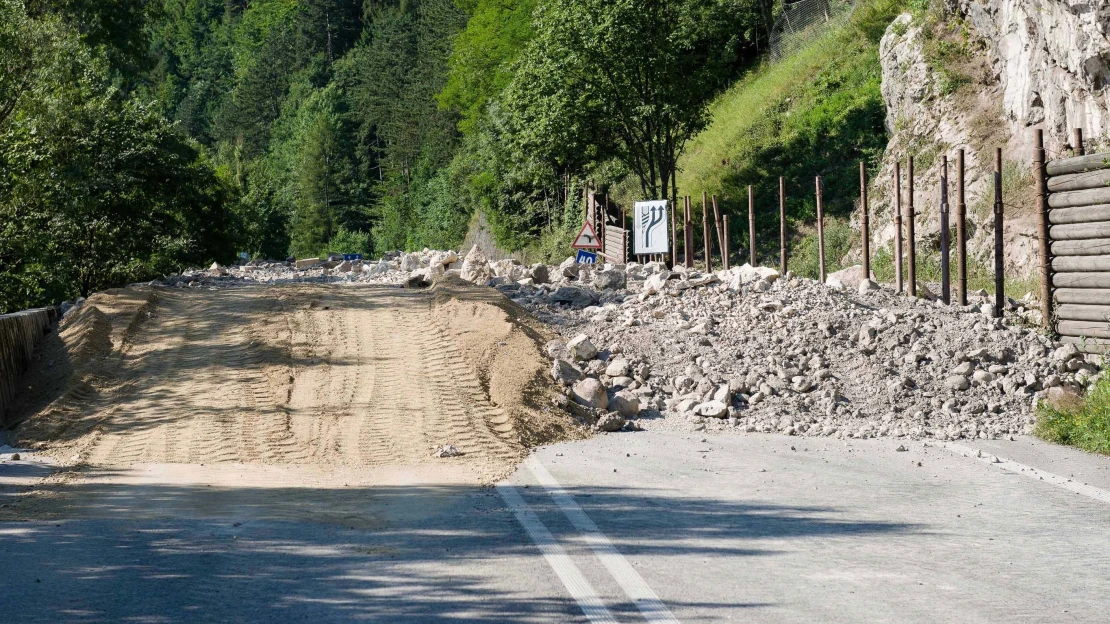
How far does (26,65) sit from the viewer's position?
2433 centimetres

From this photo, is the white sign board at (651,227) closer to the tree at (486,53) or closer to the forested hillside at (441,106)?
the forested hillside at (441,106)

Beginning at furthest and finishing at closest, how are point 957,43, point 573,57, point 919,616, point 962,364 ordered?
point 573,57 < point 957,43 < point 962,364 < point 919,616

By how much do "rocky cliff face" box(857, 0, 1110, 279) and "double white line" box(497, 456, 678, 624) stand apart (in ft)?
45.9

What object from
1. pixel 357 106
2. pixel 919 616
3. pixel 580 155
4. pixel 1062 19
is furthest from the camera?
pixel 357 106

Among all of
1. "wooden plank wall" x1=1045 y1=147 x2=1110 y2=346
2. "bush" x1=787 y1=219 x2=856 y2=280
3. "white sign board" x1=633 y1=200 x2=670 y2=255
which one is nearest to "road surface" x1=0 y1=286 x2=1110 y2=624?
"wooden plank wall" x1=1045 y1=147 x2=1110 y2=346

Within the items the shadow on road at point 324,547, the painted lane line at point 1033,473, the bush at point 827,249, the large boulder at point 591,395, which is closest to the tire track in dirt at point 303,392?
the large boulder at point 591,395

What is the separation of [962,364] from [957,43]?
19234mm

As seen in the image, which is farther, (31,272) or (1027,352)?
(31,272)

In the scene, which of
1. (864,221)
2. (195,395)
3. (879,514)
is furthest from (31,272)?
(879,514)

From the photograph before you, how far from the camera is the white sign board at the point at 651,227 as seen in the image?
1020 inches

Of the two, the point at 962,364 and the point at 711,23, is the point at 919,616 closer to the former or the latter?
the point at 962,364

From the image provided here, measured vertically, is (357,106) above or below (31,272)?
above

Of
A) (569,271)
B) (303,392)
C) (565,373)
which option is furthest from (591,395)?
(569,271)

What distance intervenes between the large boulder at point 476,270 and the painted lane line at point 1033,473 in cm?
1415
